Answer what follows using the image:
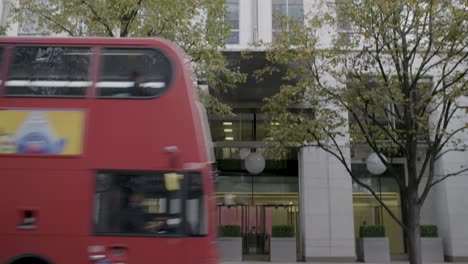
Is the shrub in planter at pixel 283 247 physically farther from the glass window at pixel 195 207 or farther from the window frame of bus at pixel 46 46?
the window frame of bus at pixel 46 46

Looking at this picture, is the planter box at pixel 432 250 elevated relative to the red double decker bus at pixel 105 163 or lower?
lower

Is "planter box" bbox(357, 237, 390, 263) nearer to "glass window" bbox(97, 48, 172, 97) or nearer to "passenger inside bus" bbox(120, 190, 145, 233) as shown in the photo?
"passenger inside bus" bbox(120, 190, 145, 233)

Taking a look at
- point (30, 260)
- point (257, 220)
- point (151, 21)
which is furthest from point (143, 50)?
point (257, 220)

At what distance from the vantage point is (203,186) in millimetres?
6297

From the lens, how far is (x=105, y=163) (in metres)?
6.34

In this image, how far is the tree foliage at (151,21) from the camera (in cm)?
1142

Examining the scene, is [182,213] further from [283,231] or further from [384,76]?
[283,231]

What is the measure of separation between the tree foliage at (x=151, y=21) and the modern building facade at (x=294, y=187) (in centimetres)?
378

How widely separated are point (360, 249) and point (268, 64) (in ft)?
26.9

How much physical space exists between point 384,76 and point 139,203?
8.18 meters

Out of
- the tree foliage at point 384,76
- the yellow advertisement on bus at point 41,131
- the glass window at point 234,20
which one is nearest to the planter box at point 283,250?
the tree foliage at point 384,76

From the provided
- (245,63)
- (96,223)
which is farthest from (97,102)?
(245,63)

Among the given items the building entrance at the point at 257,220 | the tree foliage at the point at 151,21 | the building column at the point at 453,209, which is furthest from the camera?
the building entrance at the point at 257,220

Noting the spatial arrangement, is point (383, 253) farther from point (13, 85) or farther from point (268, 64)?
point (13, 85)
